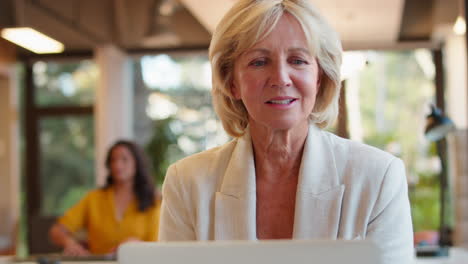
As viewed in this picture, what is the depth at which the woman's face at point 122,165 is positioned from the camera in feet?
12.9

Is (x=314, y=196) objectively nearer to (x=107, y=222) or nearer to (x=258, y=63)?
(x=258, y=63)

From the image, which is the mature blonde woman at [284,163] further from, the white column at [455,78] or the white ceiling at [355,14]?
the white column at [455,78]

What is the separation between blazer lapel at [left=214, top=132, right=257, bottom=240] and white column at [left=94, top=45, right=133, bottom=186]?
7029 millimetres

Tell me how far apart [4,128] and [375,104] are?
6.39 m

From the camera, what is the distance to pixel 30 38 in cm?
544

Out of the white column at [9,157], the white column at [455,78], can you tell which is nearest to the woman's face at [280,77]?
the white column at [455,78]

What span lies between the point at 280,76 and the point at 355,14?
20.0 ft

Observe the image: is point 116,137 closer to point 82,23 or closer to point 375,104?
point 82,23

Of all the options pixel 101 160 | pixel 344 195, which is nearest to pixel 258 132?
pixel 344 195

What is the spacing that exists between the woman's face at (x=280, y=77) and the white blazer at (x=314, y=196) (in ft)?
0.43

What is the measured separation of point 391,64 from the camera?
27.6 feet

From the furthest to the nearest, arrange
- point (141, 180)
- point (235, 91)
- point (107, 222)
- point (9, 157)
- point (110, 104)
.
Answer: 1. point (9, 157)
2. point (110, 104)
3. point (141, 180)
4. point (107, 222)
5. point (235, 91)

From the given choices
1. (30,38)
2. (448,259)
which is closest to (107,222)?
(448,259)

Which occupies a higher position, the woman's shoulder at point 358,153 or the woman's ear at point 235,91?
the woman's ear at point 235,91
